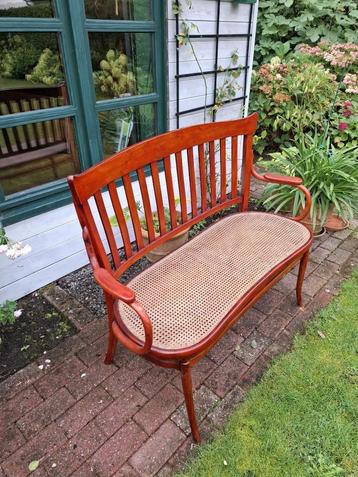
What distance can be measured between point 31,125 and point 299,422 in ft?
6.92

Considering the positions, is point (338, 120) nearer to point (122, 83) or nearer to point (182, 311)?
point (122, 83)

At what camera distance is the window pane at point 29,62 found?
5.72ft

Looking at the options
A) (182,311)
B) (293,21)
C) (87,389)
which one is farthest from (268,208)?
(293,21)

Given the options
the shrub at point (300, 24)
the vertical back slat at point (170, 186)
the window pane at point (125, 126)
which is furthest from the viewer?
the shrub at point (300, 24)

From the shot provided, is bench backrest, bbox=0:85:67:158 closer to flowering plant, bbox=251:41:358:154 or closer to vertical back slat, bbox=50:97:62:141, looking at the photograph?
vertical back slat, bbox=50:97:62:141

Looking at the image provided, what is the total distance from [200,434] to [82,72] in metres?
2.03

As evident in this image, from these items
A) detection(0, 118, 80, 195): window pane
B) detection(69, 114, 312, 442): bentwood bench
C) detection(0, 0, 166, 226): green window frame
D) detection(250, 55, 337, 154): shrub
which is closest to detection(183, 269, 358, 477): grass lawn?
detection(69, 114, 312, 442): bentwood bench

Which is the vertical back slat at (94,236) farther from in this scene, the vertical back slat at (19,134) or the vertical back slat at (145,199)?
the vertical back slat at (19,134)

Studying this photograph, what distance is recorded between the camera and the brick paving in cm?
139

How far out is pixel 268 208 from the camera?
2938 mm

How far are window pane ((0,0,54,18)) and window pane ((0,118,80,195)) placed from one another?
534 mm

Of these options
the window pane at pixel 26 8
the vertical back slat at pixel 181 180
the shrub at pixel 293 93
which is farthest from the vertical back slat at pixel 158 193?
the shrub at pixel 293 93

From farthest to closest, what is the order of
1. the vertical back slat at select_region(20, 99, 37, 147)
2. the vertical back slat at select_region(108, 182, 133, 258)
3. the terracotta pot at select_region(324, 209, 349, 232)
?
the terracotta pot at select_region(324, 209, 349, 232), the vertical back slat at select_region(20, 99, 37, 147), the vertical back slat at select_region(108, 182, 133, 258)

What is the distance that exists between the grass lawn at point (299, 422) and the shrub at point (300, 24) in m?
4.20
